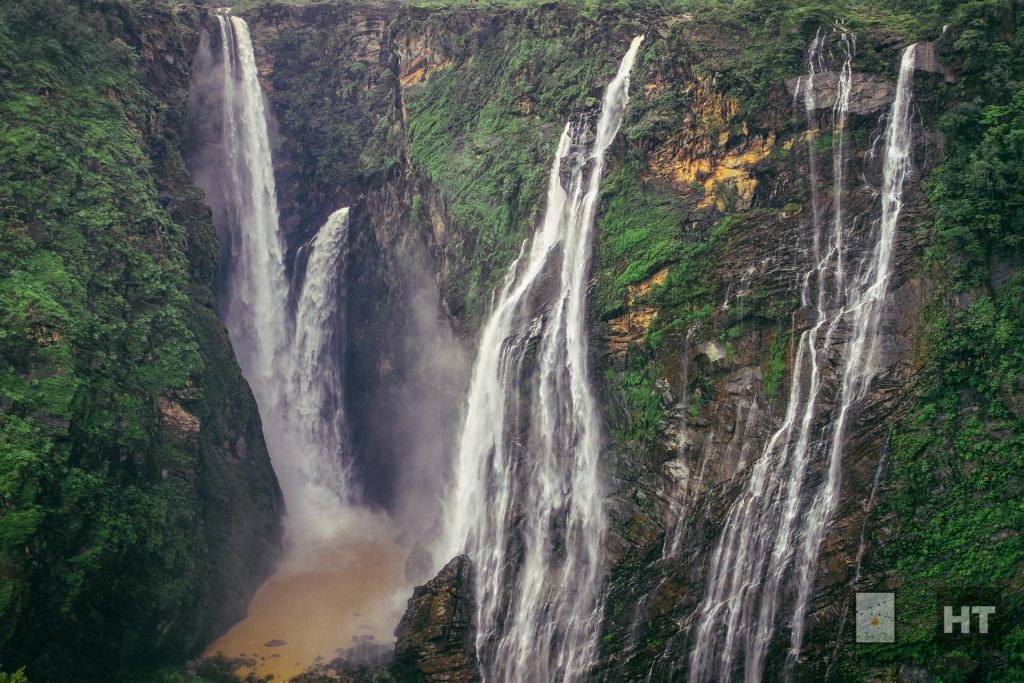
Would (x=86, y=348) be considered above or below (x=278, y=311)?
below

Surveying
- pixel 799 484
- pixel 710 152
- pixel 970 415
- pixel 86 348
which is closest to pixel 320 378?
pixel 86 348

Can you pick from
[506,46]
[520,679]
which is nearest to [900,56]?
[506,46]

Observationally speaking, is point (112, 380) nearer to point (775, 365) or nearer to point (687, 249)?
point (687, 249)

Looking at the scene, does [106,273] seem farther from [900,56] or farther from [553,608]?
[900,56]

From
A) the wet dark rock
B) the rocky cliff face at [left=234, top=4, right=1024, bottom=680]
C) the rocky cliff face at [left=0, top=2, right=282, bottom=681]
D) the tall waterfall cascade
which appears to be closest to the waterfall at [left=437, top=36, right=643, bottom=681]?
the wet dark rock

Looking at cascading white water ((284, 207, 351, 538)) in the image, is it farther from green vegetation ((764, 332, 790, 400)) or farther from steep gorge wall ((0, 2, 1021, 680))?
green vegetation ((764, 332, 790, 400))
